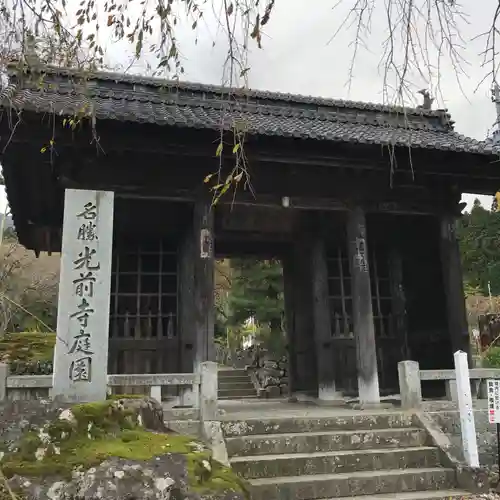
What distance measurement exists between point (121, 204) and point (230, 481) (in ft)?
19.0

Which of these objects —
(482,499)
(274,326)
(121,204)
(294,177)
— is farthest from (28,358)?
(274,326)

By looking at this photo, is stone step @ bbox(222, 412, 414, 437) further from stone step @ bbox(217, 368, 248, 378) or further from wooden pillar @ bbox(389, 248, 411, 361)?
stone step @ bbox(217, 368, 248, 378)

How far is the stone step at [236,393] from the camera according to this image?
1689cm

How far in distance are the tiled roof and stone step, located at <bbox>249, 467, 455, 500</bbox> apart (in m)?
3.82

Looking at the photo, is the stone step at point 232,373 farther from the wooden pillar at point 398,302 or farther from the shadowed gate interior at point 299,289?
the wooden pillar at point 398,302

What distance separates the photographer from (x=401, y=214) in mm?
9477

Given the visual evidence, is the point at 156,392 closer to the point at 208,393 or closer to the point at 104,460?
the point at 208,393

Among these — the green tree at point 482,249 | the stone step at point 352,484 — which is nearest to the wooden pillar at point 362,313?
the stone step at point 352,484

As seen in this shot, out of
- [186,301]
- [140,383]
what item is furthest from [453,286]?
[140,383]

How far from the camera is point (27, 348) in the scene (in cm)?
1067

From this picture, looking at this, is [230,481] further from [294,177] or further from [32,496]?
[294,177]

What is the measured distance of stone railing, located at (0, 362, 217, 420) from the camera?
6.38 meters

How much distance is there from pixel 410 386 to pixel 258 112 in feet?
18.1

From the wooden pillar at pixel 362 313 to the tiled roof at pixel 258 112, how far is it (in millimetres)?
1551
